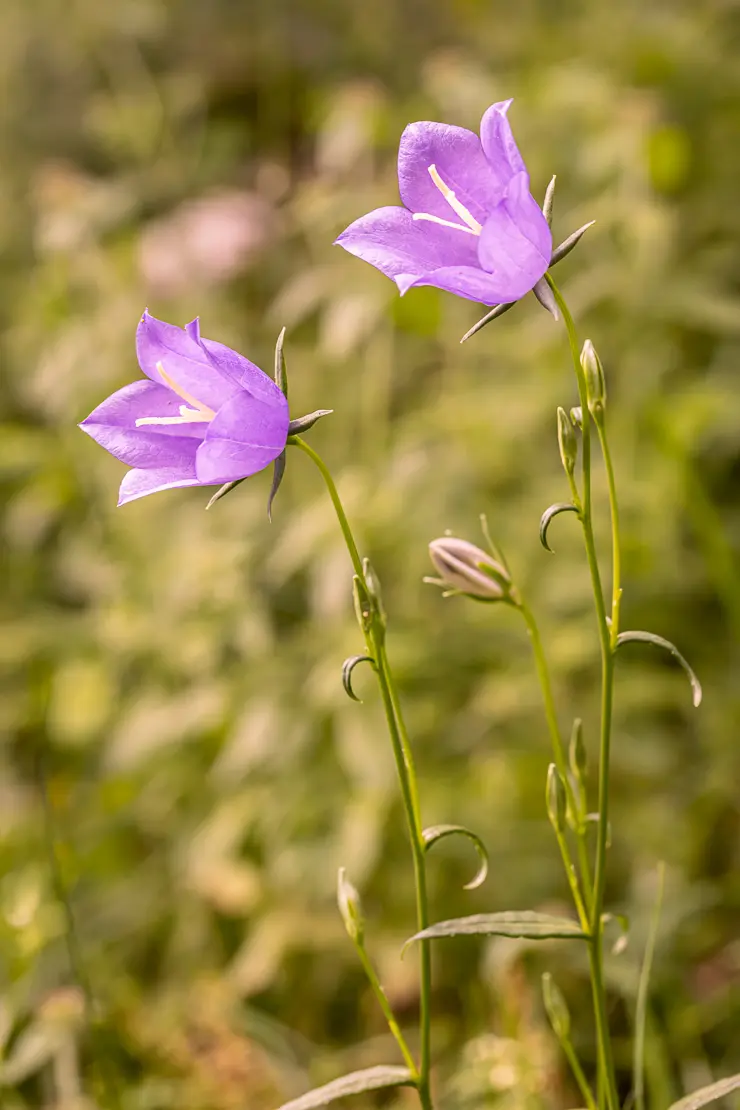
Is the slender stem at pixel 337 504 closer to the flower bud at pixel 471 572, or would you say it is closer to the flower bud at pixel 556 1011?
the flower bud at pixel 471 572

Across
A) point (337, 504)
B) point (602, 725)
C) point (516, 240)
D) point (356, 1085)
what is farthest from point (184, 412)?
point (356, 1085)

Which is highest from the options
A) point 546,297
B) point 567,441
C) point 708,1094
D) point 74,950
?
point 546,297

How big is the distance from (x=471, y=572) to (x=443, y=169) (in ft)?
1.00

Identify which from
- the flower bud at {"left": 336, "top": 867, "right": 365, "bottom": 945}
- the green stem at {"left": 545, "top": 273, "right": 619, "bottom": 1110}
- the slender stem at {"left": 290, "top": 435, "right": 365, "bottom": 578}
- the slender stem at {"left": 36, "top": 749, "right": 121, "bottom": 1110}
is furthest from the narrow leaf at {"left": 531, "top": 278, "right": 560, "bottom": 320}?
the slender stem at {"left": 36, "top": 749, "right": 121, "bottom": 1110}

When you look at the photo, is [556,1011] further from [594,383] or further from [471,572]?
[594,383]

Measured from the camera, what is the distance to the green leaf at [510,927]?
2.49 ft

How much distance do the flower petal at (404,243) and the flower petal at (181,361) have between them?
137 millimetres

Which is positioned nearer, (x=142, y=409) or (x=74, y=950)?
(x=142, y=409)

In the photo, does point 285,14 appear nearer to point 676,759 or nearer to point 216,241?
point 216,241

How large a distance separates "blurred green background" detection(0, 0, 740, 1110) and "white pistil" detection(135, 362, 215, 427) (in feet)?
2.39

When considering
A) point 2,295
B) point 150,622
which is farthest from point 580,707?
point 2,295

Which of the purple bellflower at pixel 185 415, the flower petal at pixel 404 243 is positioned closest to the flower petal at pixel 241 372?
the purple bellflower at pixel 185 415

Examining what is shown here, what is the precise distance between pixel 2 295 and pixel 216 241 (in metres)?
1.63

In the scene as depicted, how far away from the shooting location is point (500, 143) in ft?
2.41
